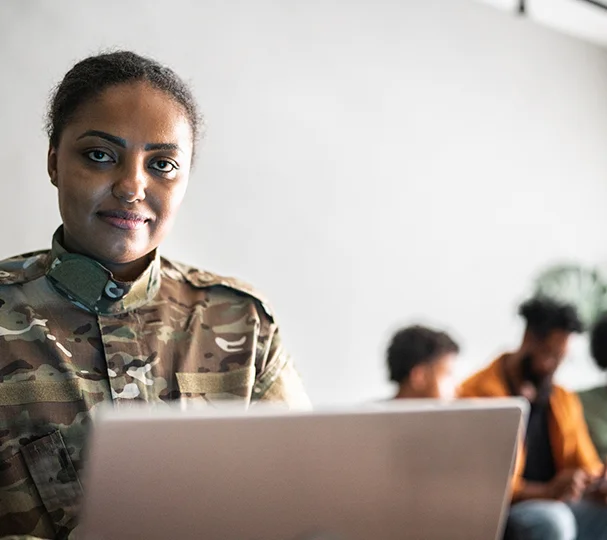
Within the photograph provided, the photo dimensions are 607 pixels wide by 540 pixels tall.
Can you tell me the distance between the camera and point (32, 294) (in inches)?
55.6

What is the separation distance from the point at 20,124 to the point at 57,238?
136 cm

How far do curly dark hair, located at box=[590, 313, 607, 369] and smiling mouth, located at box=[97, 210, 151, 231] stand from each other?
2838 mm

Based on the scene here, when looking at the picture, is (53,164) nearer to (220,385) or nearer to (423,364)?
(220,385)

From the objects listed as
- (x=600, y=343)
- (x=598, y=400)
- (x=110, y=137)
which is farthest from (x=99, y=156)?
(x=600, y=343)

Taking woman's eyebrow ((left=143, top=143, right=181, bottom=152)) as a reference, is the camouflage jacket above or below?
below

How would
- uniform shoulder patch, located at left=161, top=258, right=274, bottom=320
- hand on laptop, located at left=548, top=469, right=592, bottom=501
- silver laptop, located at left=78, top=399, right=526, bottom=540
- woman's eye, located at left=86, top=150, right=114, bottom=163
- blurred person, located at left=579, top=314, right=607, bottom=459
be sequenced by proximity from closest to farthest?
silver laptop, located at left=78, top=399, right=526, bottom=540 < woman's eye, located at left=86, top=150, right=114, bottom=163 < uniform shoulder patch, located at left=161, top=258, right=274, bottom=320 < hand on laptop, located at left=548, top=469, right=592, bottom=501 < blurred person, located at left=579, top=314, right=607, bottom=459

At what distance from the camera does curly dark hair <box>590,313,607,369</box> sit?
377cm

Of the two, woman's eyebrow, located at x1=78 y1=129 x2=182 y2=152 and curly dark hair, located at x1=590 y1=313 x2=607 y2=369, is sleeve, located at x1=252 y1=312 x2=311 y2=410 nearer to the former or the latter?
woman's eyebrow, located at x1=78 y1=129 x2=182 y2=152

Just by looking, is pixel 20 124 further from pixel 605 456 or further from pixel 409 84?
pixel 605 456

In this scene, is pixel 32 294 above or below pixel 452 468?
above

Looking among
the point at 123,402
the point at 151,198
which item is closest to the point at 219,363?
the point at 123,402

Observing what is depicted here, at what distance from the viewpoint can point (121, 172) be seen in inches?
54.5

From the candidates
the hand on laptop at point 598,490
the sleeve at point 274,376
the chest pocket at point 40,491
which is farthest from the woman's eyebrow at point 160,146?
the hand on laptop at point 598,490

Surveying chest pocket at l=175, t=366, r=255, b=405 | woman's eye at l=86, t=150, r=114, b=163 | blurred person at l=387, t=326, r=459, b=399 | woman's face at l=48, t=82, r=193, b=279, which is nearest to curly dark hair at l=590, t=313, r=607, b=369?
blurred person at l=387, t=326, r=459, b=399
